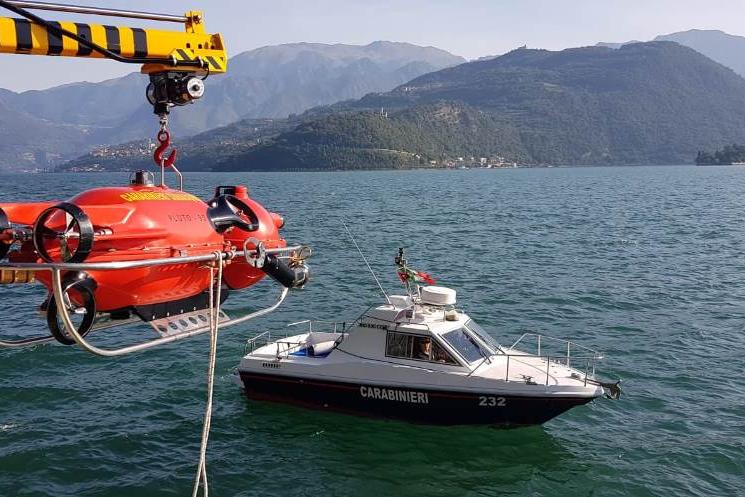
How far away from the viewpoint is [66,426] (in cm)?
1606

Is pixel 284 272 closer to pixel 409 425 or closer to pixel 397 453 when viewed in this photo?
pixel 397 453

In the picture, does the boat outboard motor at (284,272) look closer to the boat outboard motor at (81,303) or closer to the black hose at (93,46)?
the boat outboard motor at (81,303)

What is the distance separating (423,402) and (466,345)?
1.65 metres

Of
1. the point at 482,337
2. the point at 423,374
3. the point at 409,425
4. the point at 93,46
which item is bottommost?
the point at 409,425

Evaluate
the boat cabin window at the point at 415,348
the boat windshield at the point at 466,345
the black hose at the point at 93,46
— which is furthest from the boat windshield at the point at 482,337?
the black hose at the point at 93,46

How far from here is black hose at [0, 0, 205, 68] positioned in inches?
300

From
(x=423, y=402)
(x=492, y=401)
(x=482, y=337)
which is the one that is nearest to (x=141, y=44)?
(x=423, y=402)

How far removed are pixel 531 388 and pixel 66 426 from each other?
10519mm

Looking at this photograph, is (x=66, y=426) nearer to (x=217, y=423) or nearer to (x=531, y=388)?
(x=217, y=423)

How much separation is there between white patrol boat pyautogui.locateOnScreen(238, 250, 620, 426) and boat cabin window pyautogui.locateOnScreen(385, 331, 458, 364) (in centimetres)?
2

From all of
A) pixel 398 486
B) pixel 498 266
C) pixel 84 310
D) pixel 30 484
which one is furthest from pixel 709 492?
pixel 498 266

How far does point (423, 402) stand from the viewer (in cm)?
1597

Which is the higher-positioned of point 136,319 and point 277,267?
point 277,267

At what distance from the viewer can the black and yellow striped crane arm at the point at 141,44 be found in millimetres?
8117
